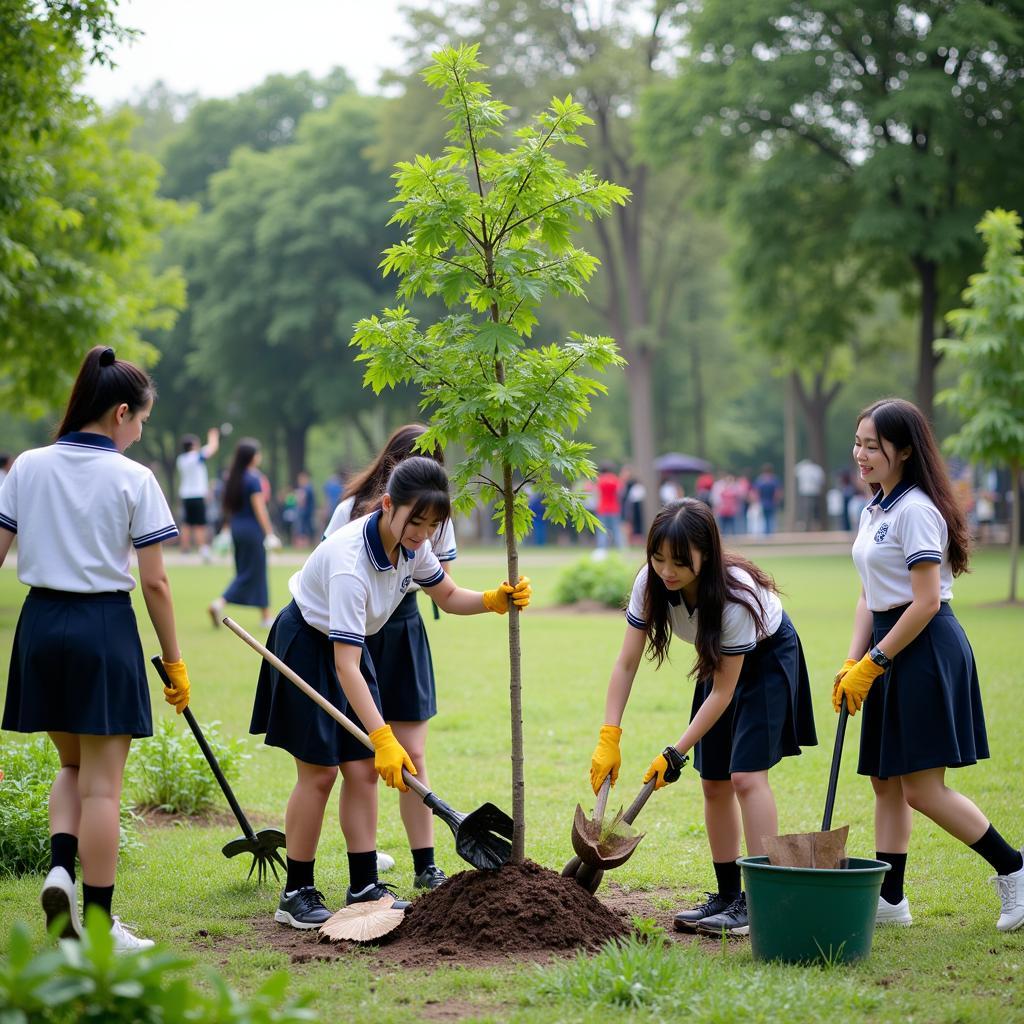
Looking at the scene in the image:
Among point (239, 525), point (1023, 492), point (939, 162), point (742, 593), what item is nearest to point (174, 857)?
point (742, 593)

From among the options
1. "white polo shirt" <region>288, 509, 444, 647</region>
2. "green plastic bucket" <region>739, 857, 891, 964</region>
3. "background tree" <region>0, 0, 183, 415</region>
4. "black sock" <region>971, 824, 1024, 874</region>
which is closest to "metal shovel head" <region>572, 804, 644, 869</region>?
"green plastic bucket" <region>739, 857, 891, 964</region>

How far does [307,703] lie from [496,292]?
177 centimetres

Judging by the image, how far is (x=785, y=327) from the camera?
97.9 ft

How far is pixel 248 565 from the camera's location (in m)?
13.5

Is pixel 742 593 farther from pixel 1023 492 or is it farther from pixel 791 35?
pixel 1023 492

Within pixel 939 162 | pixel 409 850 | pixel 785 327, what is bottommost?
pixel 409 850

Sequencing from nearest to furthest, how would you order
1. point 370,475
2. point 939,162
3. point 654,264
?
1. point 370,475
2. point 939,162
3. point 654,264

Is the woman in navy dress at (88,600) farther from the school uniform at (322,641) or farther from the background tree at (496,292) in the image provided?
the background tree at (496,292)

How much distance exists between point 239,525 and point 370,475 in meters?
7.94

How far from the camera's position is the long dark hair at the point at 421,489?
4625 millimetres

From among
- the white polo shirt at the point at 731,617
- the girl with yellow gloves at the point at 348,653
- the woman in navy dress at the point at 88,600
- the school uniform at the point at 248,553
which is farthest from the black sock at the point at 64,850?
the school uniform at the point at 248,553

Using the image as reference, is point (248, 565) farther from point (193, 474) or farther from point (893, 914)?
point (893, 914)

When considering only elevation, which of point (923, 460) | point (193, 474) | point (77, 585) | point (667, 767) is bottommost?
point (667, 767)

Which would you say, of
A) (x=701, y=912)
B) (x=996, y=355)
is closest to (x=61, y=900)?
(x=701, y=912)
